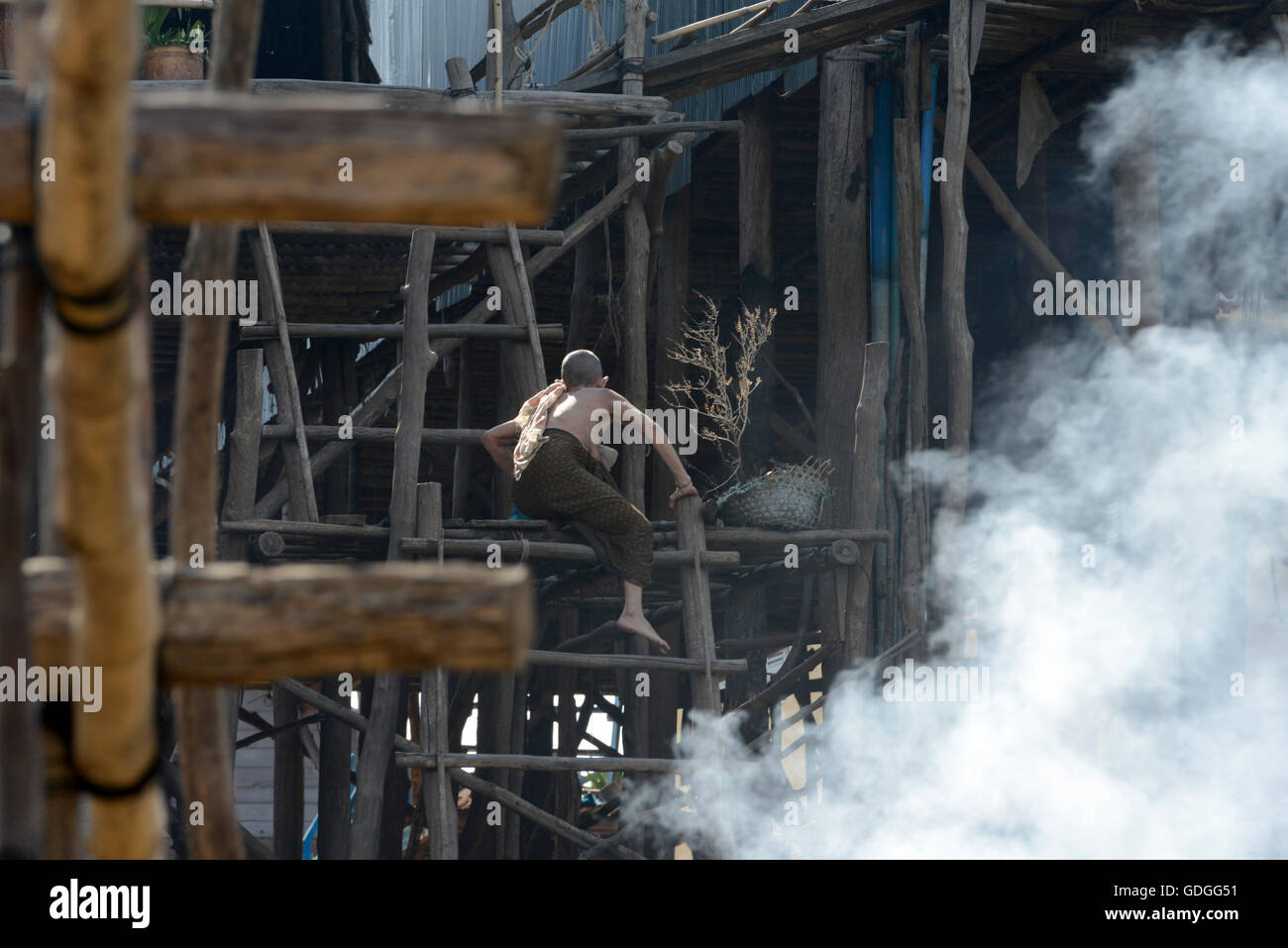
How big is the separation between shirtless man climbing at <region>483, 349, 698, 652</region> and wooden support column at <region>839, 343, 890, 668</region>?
118 cm

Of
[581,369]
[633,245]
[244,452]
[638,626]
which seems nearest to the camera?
[638,626]

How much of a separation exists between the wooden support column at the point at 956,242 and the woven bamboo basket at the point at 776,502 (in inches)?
28.7

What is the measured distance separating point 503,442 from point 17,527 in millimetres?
5107

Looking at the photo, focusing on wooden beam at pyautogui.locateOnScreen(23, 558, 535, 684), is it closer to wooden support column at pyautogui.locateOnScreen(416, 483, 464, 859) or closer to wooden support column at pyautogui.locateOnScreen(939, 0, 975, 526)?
wooden support column at pyautogui.locateOnScreen(416, 483, 464, 859)

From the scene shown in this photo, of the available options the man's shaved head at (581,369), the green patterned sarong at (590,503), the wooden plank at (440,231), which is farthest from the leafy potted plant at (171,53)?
the green patterned sarong at (590,503)

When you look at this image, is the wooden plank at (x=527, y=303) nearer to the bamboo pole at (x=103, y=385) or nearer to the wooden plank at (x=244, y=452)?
the wooden plank at (x=244, y=452)

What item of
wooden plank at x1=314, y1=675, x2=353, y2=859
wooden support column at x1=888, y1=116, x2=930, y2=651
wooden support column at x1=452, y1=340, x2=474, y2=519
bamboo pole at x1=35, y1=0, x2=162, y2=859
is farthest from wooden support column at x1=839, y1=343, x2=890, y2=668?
bamboo pole at x1=35, y1=0, x2=162, y2=859

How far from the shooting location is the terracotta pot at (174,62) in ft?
27.1

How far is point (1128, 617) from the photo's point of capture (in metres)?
8.31

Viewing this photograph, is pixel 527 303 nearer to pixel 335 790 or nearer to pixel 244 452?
pixel 244 452

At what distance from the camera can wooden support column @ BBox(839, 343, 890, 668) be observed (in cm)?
776

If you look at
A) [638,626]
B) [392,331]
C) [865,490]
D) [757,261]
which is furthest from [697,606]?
[757,261]
